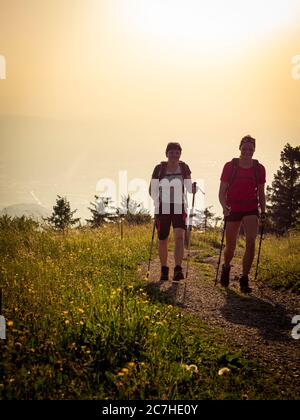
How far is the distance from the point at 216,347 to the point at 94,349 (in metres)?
1.46

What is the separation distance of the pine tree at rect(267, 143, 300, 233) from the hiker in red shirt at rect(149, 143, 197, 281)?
33.5m

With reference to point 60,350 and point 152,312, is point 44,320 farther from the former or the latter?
point 152,312

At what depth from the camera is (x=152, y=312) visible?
198 inches

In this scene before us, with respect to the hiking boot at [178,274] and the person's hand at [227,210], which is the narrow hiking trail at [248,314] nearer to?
the hiking boot at [178,274]

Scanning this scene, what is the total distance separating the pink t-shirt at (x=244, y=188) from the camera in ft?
24.6

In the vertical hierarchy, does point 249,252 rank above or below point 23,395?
above

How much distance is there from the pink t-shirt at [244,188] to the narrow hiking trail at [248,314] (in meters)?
1.73

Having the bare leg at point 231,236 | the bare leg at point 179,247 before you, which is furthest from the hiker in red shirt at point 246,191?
the bare leg at point 179,247

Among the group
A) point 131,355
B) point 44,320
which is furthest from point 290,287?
point 44,320

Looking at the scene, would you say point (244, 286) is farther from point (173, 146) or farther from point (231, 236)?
point (173, 146)

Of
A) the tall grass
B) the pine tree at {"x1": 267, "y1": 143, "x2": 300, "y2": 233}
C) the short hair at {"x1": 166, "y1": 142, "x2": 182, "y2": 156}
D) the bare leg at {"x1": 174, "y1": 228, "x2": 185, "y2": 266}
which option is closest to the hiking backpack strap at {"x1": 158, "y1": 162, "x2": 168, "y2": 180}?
the short hair at {"x1": 166, "y1": 142, "x2": 182, "y2": 156}

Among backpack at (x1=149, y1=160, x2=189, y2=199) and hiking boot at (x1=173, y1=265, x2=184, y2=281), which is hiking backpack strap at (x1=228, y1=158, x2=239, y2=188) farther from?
hiking boot at (x1=173, y1=265, x2=184, y2=281)

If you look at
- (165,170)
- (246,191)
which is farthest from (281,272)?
(165,170)

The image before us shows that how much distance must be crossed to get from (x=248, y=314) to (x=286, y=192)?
36.4m
